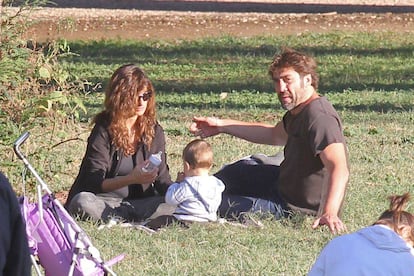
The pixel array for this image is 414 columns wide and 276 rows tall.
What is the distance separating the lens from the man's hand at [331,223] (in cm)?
656

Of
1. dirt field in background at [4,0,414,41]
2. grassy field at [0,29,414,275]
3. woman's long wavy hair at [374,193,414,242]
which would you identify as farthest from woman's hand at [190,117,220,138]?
dirt field in background at [4,0,414,41]

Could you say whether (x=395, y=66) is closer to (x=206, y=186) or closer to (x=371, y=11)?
(x=371, y=11)

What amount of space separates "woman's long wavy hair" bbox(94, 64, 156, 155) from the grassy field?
0.63 meters

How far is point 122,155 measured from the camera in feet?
24.9

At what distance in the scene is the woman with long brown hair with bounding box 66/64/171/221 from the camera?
740 centimetres

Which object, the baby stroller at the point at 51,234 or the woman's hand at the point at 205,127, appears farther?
the woman's hand at the point at 205,127

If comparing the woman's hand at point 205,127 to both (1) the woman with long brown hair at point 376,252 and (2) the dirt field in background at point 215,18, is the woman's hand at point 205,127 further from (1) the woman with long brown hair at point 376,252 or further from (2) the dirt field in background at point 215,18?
(2) the dirt field in background at point 215,18

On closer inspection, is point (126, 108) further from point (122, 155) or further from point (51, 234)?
point (51, 234)

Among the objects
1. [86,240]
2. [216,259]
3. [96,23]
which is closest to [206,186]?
[216,259]

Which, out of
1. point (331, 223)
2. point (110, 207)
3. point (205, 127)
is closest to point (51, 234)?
point (331, 223)

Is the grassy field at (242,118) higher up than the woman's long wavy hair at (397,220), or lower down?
lower down

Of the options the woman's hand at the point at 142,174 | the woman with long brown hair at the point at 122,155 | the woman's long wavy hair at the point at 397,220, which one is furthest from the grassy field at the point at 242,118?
the woman's long wavy hair at the point at 397,220

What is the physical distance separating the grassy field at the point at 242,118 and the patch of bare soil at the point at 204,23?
3.67 feet

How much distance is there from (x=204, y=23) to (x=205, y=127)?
1549cm
